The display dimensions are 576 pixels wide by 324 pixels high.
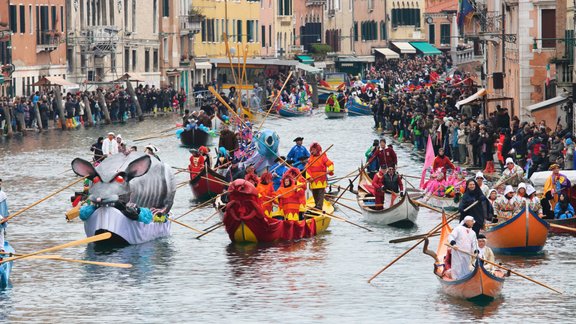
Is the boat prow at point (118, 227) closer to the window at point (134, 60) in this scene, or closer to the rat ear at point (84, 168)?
the rat ear at point (84, 168)

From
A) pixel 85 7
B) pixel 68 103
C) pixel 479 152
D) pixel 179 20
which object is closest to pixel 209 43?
pixel 179 20

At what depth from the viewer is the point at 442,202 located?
49.8 m

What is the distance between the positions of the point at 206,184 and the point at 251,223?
38.8ft

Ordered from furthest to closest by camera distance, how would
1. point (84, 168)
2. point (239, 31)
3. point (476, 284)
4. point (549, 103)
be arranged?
point (239, 31) < point (549, 103) < point (84, 168) < point (476, 284)

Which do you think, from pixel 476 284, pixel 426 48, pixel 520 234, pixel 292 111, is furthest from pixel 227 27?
pixel 476 284

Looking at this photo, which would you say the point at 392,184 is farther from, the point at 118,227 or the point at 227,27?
the point at 227,27

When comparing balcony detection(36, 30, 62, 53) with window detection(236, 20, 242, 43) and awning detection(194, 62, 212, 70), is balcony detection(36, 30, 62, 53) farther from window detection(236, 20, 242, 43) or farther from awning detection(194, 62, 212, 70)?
window detection(236, 20, 242, 43)

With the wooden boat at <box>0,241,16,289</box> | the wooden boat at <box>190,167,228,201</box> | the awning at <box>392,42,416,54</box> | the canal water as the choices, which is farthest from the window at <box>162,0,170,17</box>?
the wooden boat at <box>0,241,16,289</box>

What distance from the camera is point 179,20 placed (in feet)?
423

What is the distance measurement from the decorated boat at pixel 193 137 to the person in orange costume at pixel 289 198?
109 feet

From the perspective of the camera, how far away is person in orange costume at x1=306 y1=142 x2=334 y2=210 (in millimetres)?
46688

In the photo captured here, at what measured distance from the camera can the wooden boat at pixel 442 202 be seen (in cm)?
4944

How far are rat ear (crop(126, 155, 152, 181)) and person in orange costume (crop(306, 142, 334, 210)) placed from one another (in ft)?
19.1

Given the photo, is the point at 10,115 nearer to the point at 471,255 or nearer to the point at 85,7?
the point at 85,7
